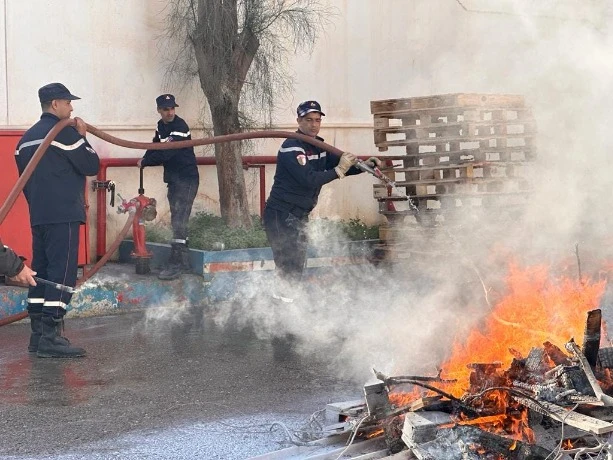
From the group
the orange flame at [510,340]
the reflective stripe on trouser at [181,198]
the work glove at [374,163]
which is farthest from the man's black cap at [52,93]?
the orange flame at [510,340]

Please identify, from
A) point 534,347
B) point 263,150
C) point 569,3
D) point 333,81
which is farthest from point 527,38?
point 534,347

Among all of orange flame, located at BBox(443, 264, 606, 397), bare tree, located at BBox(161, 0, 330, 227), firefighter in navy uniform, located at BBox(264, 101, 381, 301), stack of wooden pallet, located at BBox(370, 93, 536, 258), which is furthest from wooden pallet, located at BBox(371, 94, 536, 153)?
orange flame, located at BBox(443, 264, 606, 397)

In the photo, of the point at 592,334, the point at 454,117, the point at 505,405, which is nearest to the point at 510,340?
the point at 592,334

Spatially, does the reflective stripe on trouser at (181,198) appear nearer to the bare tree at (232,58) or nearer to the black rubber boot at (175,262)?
the black rubber boot at (175,262)

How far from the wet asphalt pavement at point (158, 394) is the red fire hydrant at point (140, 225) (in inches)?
49.5

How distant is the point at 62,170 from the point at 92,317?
2.11 meters

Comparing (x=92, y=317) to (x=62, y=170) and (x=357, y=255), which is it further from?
(x=357, y=255)

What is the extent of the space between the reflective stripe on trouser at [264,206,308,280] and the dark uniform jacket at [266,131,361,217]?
0.08 m

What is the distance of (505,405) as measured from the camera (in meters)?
4.59

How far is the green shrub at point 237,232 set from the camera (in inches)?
386

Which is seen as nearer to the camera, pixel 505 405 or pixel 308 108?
pixel 505 405

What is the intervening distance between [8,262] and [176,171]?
4.27 metres

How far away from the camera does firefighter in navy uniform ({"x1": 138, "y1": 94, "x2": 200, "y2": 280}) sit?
378 inches

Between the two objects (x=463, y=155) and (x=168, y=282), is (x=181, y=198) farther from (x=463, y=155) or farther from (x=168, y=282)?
(x=463, y=155)
